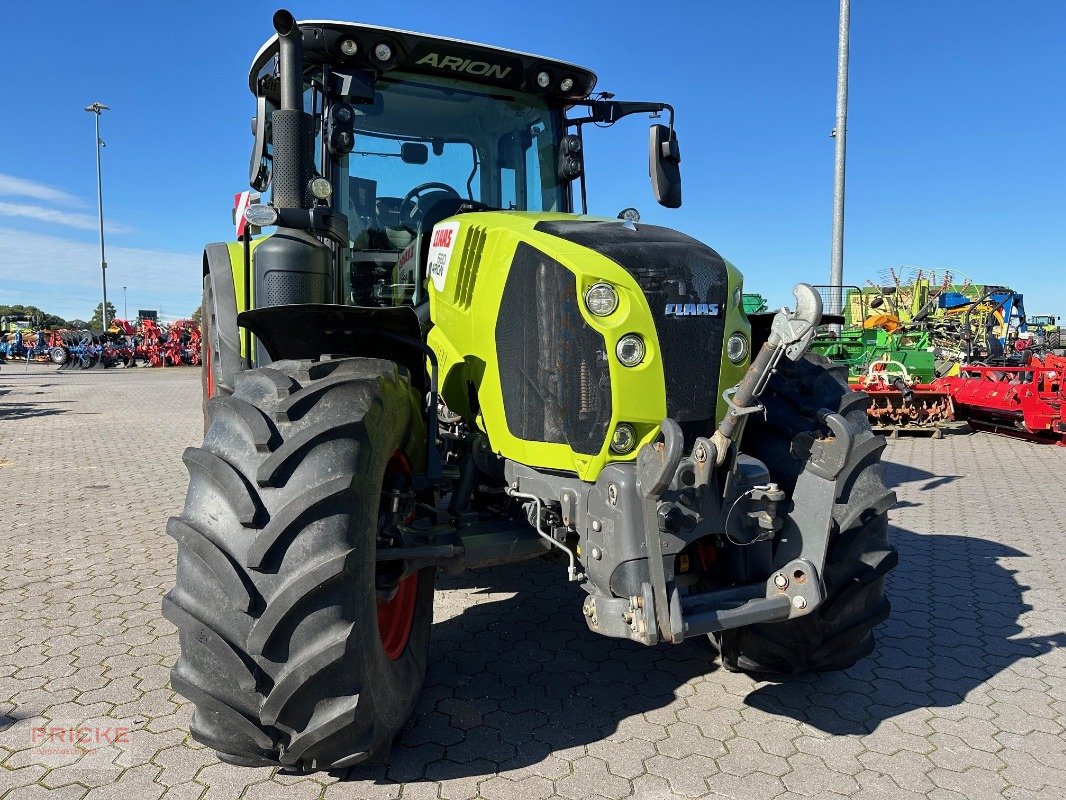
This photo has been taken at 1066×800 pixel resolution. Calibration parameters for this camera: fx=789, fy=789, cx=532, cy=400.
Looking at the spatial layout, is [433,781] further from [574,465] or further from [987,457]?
[987,457]

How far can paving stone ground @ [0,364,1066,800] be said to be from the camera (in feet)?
8.57

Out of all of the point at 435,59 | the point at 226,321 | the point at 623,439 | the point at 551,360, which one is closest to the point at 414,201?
the point at 435,59

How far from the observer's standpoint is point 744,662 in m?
3.23

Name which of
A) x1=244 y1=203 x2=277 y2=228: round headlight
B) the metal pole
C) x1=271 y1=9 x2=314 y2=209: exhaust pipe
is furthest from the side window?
the metal pole

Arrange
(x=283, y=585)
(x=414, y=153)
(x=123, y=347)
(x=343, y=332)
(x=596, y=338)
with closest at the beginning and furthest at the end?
(x=283, y=585) → (x=596, y=338) → (x=343, y=332) → (x=414, y=153) → (x=123, y=347)

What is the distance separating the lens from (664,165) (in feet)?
13.0

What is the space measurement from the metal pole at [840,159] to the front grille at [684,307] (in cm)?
1071

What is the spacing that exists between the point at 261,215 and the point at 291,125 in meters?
0.35

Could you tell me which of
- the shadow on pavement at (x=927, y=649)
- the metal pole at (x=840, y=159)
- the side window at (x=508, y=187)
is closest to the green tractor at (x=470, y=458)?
the shadow on pavement at (x=927, y=649)

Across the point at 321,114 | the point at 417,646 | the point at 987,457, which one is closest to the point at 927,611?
the point at 417,646

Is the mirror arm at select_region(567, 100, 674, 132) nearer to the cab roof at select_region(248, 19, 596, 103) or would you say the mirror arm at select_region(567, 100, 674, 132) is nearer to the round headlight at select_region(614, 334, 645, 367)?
the cab roof at select_region(248, 19, 596, 103)

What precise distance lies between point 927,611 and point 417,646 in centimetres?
287

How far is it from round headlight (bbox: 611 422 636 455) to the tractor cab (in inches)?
59.0

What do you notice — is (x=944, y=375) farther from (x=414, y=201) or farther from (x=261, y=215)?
(x=261, y=215)
